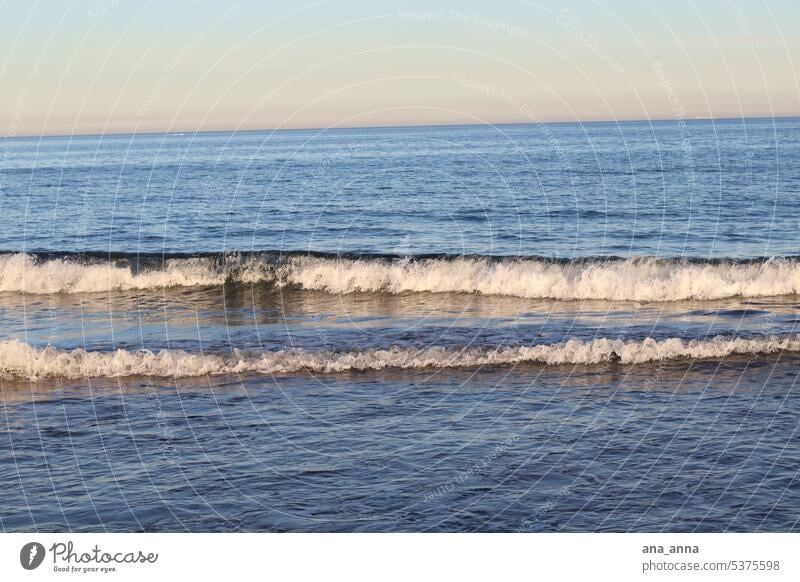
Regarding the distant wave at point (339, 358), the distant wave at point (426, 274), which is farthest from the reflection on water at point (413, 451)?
the distant wave at point (426, 274)

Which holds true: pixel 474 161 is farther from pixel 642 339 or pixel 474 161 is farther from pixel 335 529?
pixel 335 529

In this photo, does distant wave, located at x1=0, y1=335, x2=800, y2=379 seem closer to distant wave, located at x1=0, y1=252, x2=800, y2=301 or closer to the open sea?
the open sea

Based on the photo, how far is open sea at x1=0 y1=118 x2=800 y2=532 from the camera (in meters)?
12.2

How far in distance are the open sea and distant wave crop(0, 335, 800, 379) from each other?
73mm

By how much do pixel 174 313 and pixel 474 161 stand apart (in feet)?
235

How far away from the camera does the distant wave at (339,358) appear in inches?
784

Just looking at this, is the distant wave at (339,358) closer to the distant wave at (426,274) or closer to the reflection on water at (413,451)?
the reflection on water at (413,451)

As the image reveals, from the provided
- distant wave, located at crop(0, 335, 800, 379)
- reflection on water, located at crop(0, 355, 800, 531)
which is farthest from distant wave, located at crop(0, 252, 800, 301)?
reflection on water, located at crop(0, 355, 800, 531)

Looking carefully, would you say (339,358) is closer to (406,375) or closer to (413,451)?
(406,375)

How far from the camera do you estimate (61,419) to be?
16.4m

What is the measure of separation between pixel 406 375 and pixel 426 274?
13.2 meters

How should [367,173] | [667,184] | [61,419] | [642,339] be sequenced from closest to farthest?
[61,419]
[642,339]
[667,184]
[367,173]

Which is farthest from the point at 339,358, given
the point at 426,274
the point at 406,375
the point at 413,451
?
the point at 426,274
